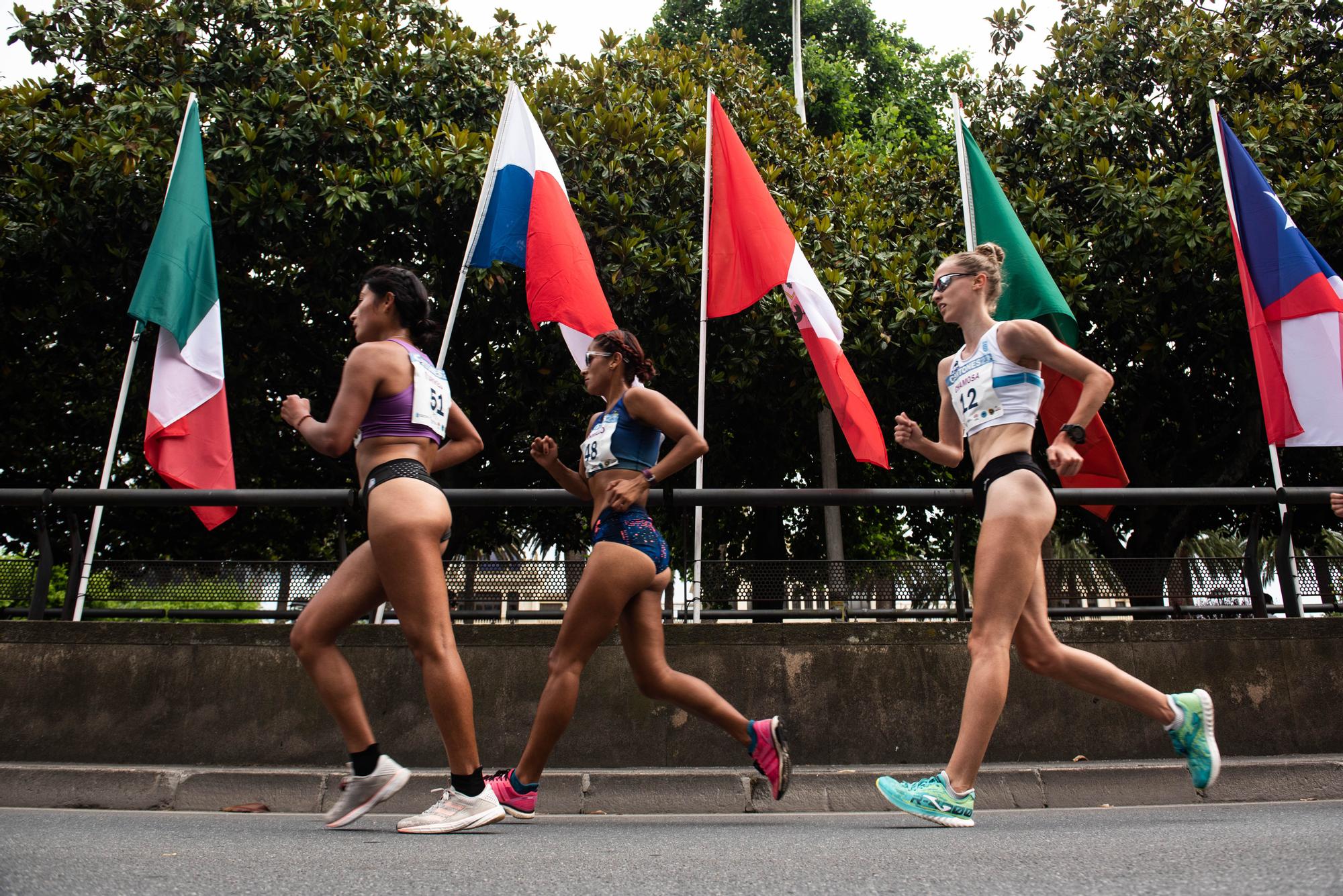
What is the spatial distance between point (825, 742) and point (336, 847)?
2.90 metres

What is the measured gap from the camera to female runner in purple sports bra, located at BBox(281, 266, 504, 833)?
3678mm

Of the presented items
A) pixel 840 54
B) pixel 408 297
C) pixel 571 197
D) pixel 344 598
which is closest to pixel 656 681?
pixel 344 598

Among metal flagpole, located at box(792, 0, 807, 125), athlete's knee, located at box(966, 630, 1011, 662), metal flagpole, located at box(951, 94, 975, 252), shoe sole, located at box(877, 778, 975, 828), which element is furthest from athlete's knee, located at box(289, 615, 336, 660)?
metal flagpole, located at box(792, 0, 807, 125)

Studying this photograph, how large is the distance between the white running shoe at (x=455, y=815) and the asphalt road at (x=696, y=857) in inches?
2.3

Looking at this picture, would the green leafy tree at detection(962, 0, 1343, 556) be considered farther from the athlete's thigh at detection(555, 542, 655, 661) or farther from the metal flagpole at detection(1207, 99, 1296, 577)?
the athlete's thigh at detection(555, 542, 655, 661)

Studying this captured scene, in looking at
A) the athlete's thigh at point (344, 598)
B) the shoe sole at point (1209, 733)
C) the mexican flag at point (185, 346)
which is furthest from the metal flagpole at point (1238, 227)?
the mexican flag at point (185, 346)

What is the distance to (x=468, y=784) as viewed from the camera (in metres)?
3.65

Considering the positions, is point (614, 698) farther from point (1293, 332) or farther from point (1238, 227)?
point (1238, 227)

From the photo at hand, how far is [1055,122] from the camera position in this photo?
51.2 ft

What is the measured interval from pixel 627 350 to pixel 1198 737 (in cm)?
262

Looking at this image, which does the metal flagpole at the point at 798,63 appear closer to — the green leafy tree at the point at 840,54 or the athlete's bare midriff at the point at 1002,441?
the green leafy tree at the point at 840,54

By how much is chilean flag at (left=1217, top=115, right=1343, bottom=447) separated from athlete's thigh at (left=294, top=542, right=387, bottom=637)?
6.16 metres

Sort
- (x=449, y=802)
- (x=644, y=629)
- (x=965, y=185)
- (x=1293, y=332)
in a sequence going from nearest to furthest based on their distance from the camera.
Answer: (x=449, y=802), (x=644, y=629), (x=1293, y=332), (x=965, y=185)

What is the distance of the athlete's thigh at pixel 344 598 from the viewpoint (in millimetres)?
3918
